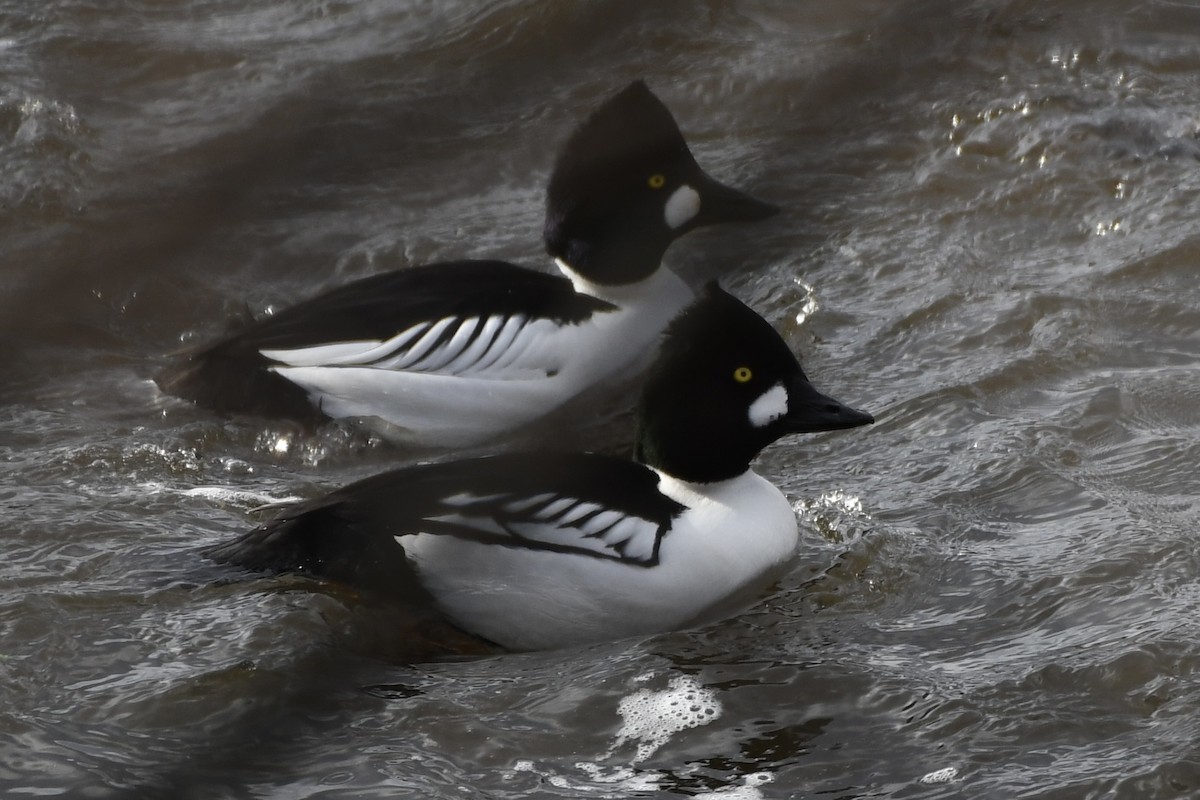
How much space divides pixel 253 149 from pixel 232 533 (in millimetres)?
3996

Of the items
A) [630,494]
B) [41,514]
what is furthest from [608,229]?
[41,514]

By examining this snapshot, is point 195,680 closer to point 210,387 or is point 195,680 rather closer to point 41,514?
point 41,514

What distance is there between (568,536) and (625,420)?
5.49 ft

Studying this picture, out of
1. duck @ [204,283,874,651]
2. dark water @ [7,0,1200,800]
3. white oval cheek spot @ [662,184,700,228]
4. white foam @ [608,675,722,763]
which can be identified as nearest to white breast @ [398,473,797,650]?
duck @ [204,283,874,651]

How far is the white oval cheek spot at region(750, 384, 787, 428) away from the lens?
4750 mm

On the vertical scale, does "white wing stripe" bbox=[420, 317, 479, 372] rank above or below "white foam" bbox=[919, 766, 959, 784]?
above

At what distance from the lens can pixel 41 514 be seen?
4988 mm

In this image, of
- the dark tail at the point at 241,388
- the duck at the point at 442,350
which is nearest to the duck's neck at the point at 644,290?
the duck at the point at 442,350

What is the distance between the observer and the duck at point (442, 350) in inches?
239

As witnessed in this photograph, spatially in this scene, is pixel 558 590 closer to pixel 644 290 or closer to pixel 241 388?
pixel 241 388

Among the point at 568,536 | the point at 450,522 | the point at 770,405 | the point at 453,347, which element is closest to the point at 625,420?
the point at 453,347

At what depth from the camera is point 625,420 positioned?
240 inches

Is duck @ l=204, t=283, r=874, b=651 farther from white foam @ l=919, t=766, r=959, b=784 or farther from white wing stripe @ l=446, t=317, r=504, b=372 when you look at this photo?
white wing stripe @ l=446, t=317, r=504, b=372

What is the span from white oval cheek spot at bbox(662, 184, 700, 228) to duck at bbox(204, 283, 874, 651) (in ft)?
7.40
